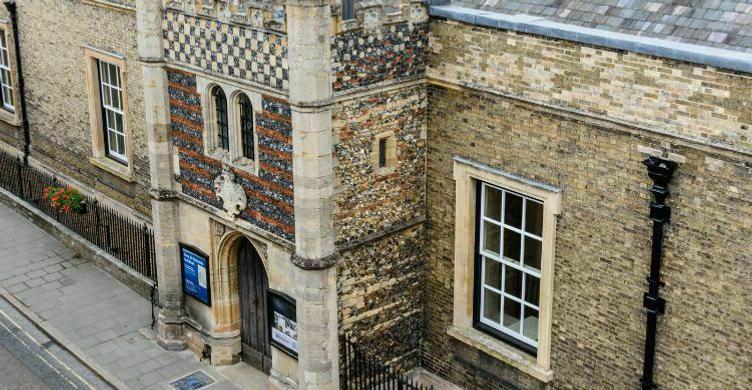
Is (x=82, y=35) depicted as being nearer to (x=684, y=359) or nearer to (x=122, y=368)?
(x=122, y=368)

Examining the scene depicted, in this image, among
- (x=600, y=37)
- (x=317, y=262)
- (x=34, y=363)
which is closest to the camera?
(x=600, y=37)

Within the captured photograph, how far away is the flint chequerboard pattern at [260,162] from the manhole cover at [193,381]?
8.89 feet

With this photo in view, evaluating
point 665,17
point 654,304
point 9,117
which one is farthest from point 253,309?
point 9,117

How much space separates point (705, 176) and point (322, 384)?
5.82 metres

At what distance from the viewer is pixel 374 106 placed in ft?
43.8

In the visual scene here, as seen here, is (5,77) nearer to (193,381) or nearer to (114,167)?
(114,167)

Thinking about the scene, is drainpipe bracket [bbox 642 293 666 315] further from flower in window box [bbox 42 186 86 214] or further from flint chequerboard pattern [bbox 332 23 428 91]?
flower in window box [bbox 42 186 86 214]

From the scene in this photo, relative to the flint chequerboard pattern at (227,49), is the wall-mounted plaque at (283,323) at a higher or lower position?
lower

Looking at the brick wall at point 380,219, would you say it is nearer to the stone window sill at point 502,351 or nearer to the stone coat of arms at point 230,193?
the stone window sill at point 502,351

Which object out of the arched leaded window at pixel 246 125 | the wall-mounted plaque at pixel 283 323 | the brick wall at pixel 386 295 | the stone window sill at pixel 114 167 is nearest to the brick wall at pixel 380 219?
the brick wall at pixel 386 295

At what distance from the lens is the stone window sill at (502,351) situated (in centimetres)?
1334

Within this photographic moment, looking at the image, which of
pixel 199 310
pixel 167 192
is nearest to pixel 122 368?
pixel 199 310

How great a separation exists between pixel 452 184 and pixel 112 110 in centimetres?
835

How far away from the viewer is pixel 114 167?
19.7 meters
